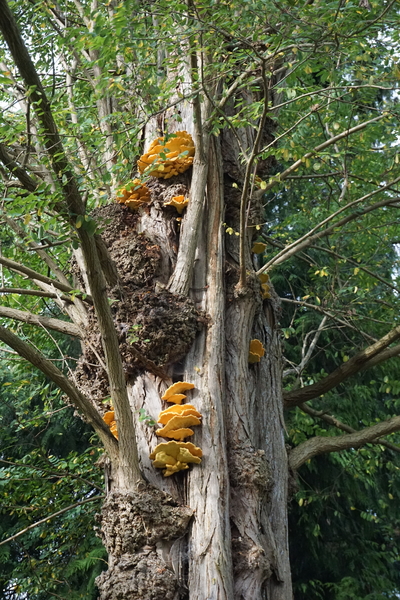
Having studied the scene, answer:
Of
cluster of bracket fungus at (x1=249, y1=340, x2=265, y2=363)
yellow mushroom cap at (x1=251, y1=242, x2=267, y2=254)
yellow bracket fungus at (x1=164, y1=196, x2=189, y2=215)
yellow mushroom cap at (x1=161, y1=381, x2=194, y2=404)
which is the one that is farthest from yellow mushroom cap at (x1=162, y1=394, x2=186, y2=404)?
yellow mushroom cap at (x1=251, y1=242, x2=267, y2=254)

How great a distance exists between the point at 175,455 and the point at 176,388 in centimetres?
38

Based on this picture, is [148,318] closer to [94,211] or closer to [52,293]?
[52,293]

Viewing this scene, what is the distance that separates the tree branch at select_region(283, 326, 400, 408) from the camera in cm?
425

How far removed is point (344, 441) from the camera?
419 centimetres

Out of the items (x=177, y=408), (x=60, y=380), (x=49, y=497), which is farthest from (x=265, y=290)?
(x=49, y=497)

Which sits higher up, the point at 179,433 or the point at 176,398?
the point at 176,398

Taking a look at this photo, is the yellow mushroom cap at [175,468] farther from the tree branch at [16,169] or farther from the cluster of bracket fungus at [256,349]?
the tree branch at [16,169]

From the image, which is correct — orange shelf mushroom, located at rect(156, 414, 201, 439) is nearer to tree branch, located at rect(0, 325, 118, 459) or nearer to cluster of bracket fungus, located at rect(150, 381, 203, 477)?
cluster of bracket fungus, located at rect(150, 381, 203, 477)

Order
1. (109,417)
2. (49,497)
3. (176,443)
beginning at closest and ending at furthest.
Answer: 1. (176,443)
2. (109,417)
3. (49,497)

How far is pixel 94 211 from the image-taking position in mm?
4328

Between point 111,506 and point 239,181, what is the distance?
264 cm

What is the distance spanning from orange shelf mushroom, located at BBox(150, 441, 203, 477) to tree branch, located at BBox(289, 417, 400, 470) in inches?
50.4

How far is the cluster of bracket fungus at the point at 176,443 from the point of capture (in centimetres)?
302

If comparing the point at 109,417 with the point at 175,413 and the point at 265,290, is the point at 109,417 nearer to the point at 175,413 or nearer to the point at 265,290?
the point at 175,413
